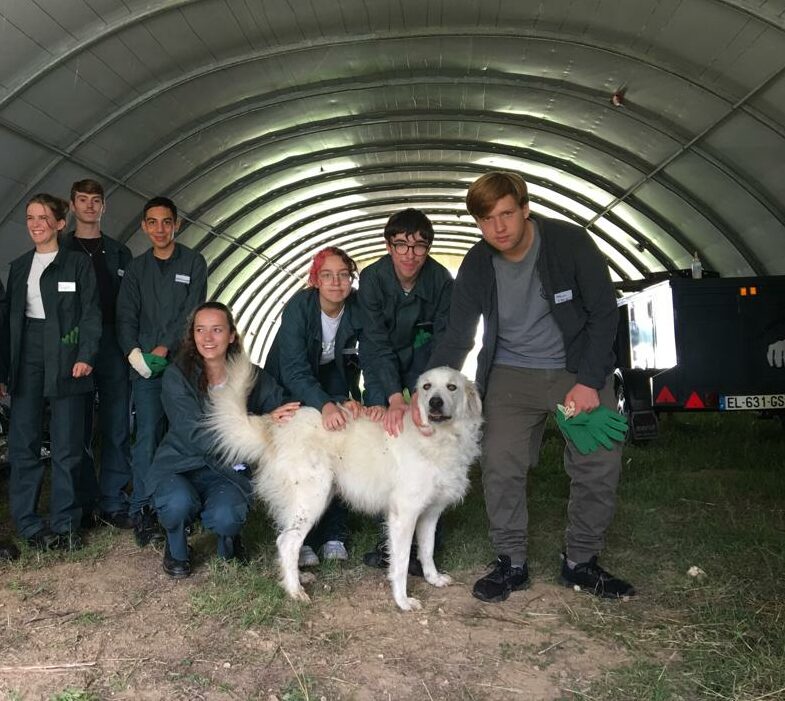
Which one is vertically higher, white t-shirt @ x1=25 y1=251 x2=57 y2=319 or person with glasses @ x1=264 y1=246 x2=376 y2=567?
white t-shirt @ x1=25 y1=251 x2=57 y2=319

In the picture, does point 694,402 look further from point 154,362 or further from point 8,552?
point 8,552

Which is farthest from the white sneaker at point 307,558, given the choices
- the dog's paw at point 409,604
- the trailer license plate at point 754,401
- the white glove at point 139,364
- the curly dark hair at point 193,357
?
the trailer license plate at point 754,401

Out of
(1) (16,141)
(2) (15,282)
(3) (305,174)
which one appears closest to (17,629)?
(2) (15,282)

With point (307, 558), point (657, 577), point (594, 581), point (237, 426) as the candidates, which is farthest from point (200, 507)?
point (657, 577)

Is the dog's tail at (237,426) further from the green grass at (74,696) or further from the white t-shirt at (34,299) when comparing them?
the green grass at (74,696)

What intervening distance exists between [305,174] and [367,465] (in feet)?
31.8

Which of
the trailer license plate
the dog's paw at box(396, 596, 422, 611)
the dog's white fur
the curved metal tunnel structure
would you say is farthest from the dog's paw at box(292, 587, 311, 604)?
the curved metal tunnel structure

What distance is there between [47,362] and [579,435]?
2892 mm

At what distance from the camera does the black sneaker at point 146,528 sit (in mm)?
4199

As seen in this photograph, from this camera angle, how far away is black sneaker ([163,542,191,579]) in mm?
3674

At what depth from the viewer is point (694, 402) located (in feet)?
22.1

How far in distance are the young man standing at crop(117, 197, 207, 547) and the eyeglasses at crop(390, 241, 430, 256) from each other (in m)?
1.49

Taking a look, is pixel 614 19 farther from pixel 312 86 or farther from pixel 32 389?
pixel 32 389

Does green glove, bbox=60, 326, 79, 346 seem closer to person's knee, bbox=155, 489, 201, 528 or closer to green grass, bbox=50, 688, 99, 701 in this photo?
person's knee, bbox=155, 489, 201, 528
